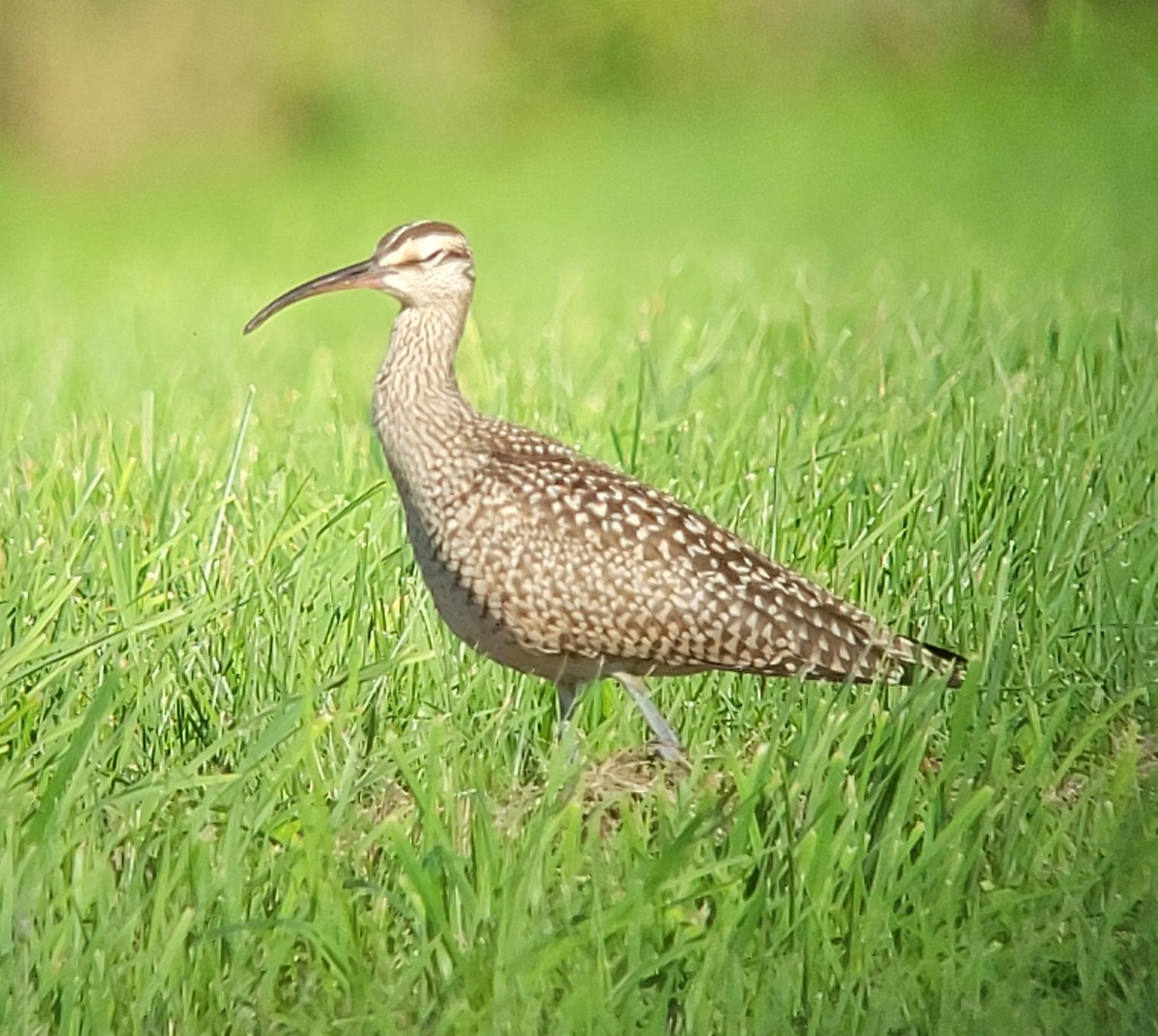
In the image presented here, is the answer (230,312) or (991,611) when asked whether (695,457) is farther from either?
(230,312)

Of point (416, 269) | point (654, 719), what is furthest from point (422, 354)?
point (654, 719)

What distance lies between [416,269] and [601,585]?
95cm

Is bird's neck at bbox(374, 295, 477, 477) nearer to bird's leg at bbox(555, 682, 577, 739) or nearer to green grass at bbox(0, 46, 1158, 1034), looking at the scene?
green grass at bbox(0, 46, 1158, 1034)

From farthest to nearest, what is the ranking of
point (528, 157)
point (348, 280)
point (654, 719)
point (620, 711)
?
point (528, 157), point (348, 280), point (620, 711), point (654, 719)

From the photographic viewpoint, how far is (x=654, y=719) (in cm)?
475

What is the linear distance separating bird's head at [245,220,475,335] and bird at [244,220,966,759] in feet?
1.12

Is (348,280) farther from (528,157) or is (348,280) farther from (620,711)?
(528,157)

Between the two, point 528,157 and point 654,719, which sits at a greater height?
point 528,157

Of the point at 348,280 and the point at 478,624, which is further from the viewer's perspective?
the point at 348,280

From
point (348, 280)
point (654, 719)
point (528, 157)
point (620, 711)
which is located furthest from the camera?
point (528, 157)

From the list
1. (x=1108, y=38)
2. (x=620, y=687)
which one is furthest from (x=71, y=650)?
(x=1108, y=38)

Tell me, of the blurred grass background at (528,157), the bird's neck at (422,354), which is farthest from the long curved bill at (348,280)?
the blurred grass background at (528,157)

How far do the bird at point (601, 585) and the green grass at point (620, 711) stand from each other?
14 cm

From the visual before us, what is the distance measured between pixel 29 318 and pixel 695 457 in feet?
15.6
